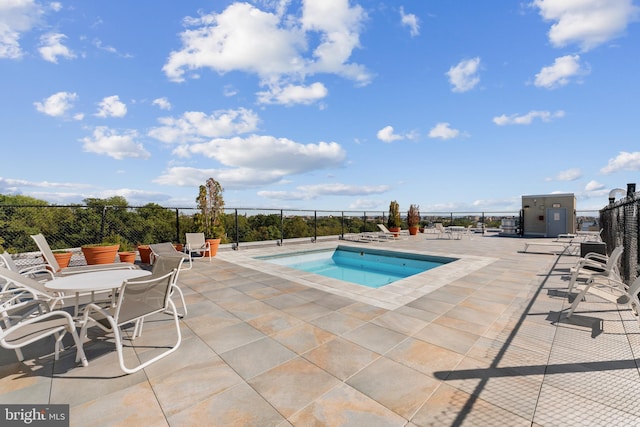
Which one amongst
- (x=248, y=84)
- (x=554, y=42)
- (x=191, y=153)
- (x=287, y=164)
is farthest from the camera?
(x=287, y=164)

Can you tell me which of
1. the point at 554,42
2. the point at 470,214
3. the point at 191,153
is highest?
the point at 554,42

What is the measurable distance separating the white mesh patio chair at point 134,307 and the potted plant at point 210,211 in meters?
5.67

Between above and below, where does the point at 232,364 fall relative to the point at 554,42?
below

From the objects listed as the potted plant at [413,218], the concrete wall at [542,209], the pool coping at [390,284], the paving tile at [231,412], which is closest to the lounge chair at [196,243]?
the pool coping at [390,284]

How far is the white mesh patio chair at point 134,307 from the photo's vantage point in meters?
2.21

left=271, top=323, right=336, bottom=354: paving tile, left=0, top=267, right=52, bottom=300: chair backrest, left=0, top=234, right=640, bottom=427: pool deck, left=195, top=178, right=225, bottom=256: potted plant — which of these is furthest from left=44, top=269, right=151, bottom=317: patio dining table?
left=195, top=178, right=225, bottom=256: potted plant

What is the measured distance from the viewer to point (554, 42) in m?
5.73

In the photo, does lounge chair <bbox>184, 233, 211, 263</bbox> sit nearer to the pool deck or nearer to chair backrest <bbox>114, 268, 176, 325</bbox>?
the pool deck

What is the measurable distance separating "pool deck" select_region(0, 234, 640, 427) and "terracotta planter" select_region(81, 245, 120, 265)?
13.0 feet

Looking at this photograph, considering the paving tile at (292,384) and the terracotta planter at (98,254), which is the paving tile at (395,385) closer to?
the paving tile at (292,384)

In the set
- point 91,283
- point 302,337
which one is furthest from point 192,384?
point 91,283

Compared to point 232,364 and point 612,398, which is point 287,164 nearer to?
point 232,364

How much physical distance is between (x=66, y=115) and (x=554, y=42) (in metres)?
12.4

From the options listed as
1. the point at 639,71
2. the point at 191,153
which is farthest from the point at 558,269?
the point at 191,153
